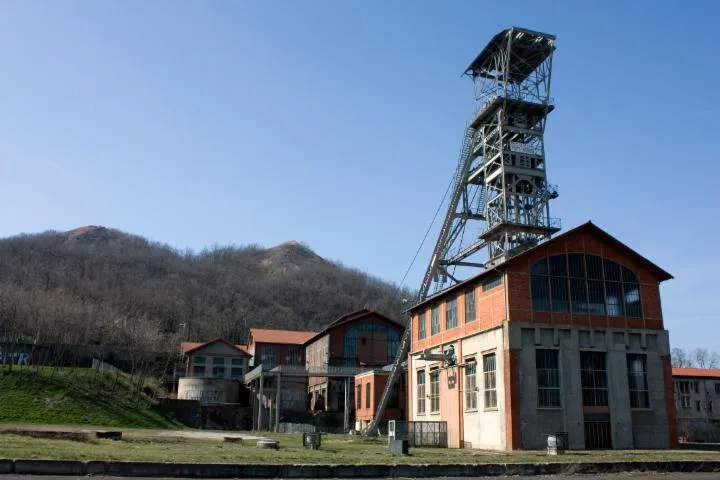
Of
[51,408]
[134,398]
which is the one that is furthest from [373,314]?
[51,408]

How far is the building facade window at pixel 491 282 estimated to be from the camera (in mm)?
31875

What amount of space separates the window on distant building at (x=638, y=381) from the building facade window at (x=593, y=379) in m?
1.59

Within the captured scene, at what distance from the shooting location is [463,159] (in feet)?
176

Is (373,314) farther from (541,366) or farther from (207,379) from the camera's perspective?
(541,366)

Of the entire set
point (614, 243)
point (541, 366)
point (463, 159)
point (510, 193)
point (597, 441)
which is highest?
point (463, 159)

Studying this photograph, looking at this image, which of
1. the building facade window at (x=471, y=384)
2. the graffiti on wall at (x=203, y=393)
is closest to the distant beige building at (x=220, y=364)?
the graffiti on wall at (x=203, y=393)

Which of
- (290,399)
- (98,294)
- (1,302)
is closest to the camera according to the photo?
(290,399)

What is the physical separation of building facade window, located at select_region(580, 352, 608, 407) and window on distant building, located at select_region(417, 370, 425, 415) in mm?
12459

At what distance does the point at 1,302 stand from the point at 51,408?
115 ft

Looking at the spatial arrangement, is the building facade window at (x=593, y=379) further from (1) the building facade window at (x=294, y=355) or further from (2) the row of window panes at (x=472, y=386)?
(1) the building facade window at (x=294, y=355)

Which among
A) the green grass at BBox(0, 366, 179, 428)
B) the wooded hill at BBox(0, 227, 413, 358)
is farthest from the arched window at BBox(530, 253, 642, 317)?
the wooded hill at BBox(0, 227, 413, 358)

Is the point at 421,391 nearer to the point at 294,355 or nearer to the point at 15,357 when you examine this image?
the point at 294,355

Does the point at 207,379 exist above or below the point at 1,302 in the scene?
below

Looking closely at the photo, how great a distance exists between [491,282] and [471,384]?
5624 millimetres
